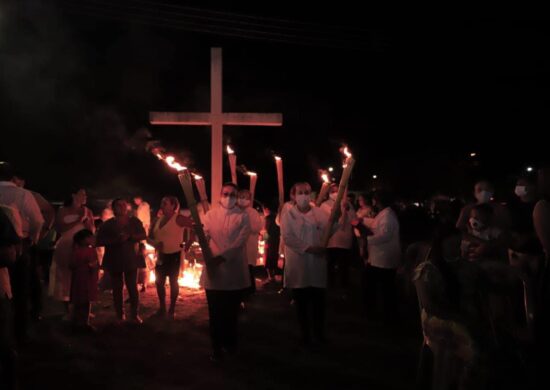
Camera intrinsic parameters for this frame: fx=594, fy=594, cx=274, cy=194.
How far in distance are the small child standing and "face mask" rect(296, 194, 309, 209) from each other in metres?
3.07

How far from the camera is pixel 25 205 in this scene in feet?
23.2

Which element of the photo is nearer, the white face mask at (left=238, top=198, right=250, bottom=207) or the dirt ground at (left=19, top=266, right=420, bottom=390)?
the dirt ground at (left=19, top=266, right=420, bottom=390)

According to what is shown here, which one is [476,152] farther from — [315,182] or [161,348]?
[161,348]

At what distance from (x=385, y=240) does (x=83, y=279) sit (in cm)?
421

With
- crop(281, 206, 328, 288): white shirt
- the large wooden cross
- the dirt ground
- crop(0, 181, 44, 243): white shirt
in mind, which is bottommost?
the dirt ground

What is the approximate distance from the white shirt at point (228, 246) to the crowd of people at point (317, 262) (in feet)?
0.04

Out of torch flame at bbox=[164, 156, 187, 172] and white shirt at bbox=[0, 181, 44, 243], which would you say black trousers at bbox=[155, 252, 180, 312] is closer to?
torch flame at bbox=[164, 156, 187, 172]

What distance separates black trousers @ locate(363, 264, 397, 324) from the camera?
8.41 meters

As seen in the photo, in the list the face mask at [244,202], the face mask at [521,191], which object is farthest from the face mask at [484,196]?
the face mask at [244,202]

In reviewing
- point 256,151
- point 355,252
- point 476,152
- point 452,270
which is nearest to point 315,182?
point 256,151

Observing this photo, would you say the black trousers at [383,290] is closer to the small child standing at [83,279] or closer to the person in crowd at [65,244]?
the small child standing at [83,279]

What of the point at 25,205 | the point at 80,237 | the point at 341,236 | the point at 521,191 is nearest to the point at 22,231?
the point at 25,205

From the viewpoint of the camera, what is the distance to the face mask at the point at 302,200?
24.3ft

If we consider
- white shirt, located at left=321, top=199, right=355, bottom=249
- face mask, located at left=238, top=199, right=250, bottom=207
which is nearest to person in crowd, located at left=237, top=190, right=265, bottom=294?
face mask, located at left=238, top=199, right=250, bottom=207
